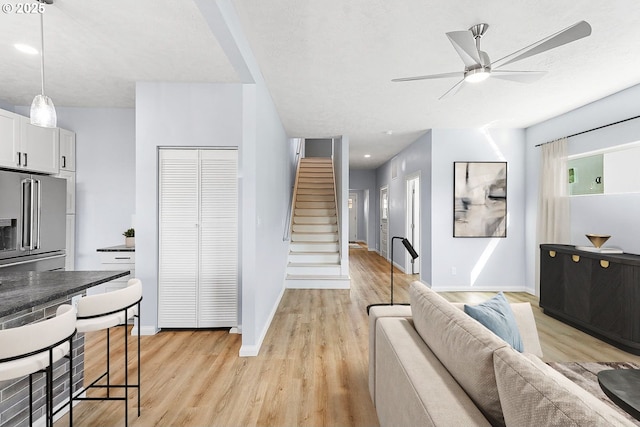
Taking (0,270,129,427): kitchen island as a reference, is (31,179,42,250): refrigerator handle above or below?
above

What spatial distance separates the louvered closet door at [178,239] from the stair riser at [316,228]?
3.48 meters

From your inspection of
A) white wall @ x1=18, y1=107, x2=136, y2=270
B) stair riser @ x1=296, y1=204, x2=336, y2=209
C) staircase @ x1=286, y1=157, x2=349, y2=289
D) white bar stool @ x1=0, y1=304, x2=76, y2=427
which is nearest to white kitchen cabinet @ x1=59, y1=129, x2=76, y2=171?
white wall @ x1=18, y1=107, x2=136, y2=270

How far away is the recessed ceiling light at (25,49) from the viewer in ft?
8.64

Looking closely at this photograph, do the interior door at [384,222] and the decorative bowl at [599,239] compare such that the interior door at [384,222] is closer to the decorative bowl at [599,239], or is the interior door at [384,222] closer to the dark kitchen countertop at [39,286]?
the decorative bowl at [599,239]

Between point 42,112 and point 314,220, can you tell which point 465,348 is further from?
point 314,220

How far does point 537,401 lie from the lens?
796mm

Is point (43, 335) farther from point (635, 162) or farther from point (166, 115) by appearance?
point (635, 162)

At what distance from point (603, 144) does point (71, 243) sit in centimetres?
679

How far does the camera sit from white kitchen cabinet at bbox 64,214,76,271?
3919mm

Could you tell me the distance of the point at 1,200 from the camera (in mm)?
3061

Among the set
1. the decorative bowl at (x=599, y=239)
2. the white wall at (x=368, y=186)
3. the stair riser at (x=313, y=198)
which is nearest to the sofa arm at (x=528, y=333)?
the decorative bowl at (x=599, y=239)

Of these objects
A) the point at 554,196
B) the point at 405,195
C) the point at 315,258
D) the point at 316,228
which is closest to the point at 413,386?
the point at 554,196

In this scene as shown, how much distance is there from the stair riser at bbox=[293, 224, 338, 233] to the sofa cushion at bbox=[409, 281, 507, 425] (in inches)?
204

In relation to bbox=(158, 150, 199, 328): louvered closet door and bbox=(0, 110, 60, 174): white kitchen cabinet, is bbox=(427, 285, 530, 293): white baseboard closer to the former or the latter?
bbox=(158, 150, 199, 328): louvered closet door
